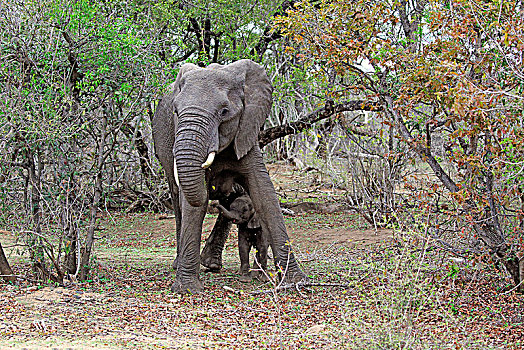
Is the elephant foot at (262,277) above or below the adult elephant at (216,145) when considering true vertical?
below

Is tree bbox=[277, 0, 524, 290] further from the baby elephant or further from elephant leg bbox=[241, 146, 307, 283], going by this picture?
the baby elephant

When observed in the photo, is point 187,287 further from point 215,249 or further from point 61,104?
point 61,104

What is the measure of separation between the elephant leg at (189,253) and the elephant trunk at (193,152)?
672 millimetres

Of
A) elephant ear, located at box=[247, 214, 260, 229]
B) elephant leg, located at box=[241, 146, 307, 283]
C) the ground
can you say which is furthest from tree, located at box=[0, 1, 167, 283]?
elephant ear, located at box=[247, 214, 260, 229]

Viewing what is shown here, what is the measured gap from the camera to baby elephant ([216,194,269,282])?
974 cm

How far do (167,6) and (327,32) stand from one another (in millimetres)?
7966

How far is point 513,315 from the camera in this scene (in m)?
7.27

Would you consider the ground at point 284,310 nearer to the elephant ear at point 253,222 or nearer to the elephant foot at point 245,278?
the elephant foot at point 245,278

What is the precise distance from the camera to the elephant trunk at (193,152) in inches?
314

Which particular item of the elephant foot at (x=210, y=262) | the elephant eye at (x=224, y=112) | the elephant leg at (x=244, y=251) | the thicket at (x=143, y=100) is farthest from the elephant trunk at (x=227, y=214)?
the elephant eye at (x=224, y=112)

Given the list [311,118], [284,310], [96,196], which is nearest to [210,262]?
[96,196]

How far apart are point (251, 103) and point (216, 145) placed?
1031 millimetres

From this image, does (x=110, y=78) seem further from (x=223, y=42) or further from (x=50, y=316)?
(x=223, y=42)

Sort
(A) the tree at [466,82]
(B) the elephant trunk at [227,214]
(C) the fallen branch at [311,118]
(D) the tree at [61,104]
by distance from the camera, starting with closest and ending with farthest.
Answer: (A) the tree at [466,82] < (D) the tree at [61,104] < (B) the elephant trunk at [227,214] < (C) the fallen branch at [311,118]
